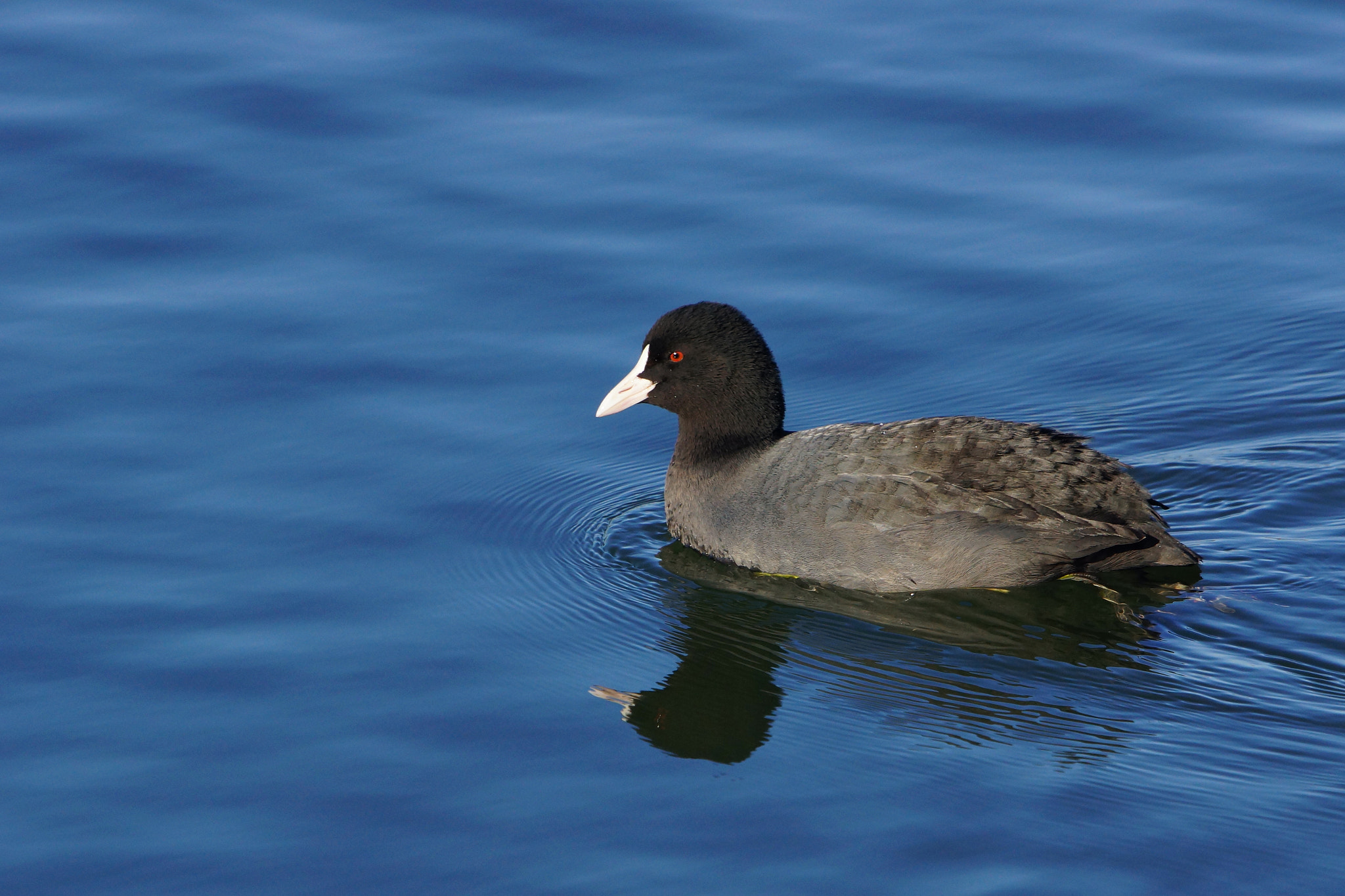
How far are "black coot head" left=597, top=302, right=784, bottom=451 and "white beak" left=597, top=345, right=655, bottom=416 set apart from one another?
0.02 m

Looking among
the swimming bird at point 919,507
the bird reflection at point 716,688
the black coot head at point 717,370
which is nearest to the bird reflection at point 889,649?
the bird reflection at point 716,688

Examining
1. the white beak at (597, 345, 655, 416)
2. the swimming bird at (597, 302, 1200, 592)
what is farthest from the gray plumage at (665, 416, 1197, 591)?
the white beak at (597, 345, 655, 416)

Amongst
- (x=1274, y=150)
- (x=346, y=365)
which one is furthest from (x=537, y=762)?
(x=1274, y=150)

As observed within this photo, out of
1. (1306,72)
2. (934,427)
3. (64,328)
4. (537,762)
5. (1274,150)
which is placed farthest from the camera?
(1306,72)

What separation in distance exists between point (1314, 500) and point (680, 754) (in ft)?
12.6

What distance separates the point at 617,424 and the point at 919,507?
2706 millimetres

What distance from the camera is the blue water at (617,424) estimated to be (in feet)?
20.6

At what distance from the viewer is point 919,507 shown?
8.12m

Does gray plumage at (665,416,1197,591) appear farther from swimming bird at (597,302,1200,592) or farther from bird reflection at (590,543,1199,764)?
bird reflection at (590,543,1199,764)

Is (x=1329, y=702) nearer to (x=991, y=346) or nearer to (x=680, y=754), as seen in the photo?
(x=680, y=754)

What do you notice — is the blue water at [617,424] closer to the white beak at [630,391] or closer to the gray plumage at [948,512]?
the gray plumage at [948,512]

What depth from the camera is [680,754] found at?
269 inches

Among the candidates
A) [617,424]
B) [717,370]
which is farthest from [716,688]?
[617,424]

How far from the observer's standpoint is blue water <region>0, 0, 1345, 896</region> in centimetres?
629
